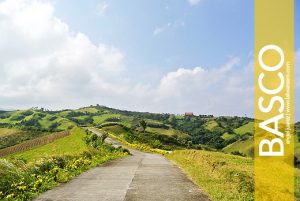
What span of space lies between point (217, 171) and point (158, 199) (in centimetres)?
733

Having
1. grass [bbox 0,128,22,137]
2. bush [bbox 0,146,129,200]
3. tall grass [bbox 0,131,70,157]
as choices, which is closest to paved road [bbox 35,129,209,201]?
bush [bbox 0,146,129,200]

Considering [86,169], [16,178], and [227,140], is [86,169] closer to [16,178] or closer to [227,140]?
[16,178]

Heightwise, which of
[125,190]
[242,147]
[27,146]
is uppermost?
[242,147]

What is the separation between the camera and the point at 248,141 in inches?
6845

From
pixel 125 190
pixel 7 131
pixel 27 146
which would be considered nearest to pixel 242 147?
pixel 7 131

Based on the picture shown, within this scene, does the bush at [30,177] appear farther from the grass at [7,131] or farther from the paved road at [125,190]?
the grass at [7,131]

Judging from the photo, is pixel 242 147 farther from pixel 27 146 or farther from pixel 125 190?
pixel 125 190

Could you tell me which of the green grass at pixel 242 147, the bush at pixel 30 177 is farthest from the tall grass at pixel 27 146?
the green grass at pixel 242 147

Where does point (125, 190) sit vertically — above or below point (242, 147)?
below

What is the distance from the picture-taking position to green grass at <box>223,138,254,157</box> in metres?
161

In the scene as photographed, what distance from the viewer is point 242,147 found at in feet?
555

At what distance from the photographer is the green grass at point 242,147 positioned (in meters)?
161

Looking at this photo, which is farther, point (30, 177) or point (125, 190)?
point (30, 177)

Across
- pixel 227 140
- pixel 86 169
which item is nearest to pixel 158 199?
pixel 86 169
